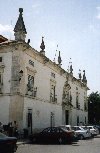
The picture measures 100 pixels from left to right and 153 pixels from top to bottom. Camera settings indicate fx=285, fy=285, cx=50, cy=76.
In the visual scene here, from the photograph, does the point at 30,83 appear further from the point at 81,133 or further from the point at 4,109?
the point at 81,133

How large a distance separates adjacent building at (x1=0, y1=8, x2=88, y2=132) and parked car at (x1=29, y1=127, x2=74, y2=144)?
4.01 m

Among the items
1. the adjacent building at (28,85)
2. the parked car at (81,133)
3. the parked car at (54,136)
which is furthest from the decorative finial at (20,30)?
the parked car at (81,133)

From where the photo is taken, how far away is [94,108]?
61031 millimetres

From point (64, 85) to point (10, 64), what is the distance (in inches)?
587

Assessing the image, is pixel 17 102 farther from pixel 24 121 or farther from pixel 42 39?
pixel 42 39

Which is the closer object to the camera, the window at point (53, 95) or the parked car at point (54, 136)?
the parked car at point (54, 136)

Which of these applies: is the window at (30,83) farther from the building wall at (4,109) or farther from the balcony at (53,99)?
the balcony at (53,99)

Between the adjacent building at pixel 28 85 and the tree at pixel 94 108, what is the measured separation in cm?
2198

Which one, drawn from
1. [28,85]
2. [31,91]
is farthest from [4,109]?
[31,91]

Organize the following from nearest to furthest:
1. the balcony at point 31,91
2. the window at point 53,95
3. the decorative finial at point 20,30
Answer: the decorative finial at point 20,30
the balcony at point 31,91
the window at point 53,95

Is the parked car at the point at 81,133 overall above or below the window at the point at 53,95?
below

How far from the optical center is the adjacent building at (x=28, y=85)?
91.3ft

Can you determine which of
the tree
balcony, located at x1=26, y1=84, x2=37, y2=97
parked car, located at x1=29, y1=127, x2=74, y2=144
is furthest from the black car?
the tree

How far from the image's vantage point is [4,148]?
13391mm
